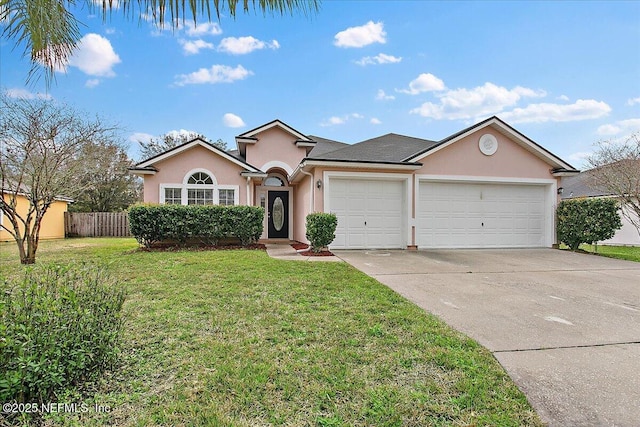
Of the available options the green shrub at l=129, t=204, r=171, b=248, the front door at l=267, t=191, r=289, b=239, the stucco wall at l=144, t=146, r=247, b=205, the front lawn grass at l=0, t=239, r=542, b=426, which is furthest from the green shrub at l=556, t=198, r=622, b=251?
the green shrub at l=129, t=204, r=171, b=248

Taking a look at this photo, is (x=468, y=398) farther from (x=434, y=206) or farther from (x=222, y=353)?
(x=434, y=206)

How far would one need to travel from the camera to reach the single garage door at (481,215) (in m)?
12.0

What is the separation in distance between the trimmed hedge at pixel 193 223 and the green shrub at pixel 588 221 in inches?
445

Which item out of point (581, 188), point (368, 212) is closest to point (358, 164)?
point (368, 212)

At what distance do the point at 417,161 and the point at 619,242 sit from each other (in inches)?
609

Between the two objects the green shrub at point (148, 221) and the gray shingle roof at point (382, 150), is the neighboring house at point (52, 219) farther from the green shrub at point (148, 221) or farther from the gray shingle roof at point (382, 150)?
the gray shingle roof at point (382, 150)

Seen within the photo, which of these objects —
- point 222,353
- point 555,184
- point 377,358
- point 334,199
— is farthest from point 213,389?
point 555,184

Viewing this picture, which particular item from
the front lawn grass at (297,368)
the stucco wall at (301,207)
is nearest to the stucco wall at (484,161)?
the stucco wall at (301,207)

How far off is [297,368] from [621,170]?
1791 centimetres

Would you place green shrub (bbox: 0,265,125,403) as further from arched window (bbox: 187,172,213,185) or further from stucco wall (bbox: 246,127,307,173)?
stucco wall (bbox: 246,127,307,173)

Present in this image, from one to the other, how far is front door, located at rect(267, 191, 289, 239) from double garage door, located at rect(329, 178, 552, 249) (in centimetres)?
570

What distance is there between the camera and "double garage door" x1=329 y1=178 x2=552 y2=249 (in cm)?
1143

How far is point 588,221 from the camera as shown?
37.2ft

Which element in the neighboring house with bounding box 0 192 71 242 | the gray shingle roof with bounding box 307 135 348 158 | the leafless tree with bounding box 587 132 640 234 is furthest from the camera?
the gray shingle roof with bounding box 307 135 348 158
